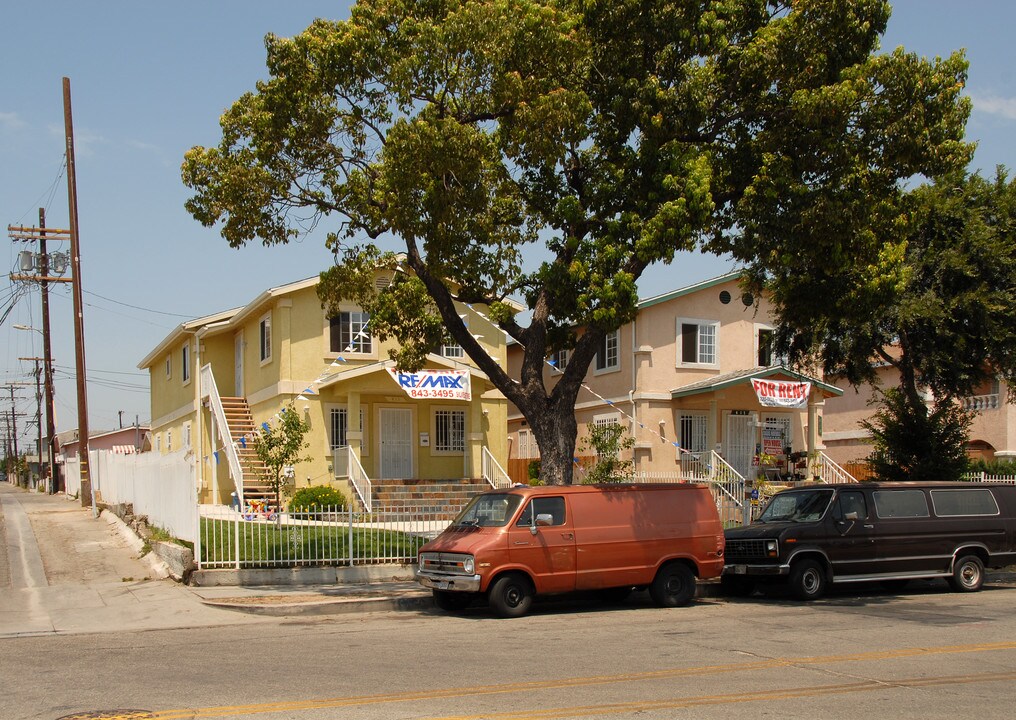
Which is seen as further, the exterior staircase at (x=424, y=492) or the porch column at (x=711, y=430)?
the porch column at (x=711, y=430)

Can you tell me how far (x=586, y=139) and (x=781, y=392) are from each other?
541 inches

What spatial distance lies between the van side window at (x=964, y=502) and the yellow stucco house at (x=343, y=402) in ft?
41.4

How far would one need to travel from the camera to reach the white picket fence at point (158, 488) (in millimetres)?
17078

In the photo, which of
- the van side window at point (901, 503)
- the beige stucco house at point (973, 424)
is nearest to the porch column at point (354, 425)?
the van side window at point (901, 503)

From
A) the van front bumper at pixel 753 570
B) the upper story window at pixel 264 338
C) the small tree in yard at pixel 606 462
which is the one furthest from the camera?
the upper story window at pixel 264 338

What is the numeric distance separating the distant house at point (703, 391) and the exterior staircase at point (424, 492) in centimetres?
382

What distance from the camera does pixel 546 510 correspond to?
46.0 feet

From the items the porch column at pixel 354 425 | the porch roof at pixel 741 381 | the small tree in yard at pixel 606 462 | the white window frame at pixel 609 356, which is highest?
the white window frame at pixel 609 356

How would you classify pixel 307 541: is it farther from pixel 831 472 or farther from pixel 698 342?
pixel 831 472

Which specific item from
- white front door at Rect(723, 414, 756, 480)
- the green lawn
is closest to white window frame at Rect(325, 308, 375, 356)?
the green lawn

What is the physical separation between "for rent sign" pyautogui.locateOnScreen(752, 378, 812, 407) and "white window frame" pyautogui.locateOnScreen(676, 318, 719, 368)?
214 cm

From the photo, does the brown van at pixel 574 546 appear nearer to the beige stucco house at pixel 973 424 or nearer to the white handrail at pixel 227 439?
the white handrail at pixel 227 439

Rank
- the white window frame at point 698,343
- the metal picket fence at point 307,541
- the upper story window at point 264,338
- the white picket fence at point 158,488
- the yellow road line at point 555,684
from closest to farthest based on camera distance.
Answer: the yellow road line at point 555,684, the metal picket fence at point 307,541, the white picket fence at point 158,488, the upper story window at point 264,338, the white window frame at point 698,343

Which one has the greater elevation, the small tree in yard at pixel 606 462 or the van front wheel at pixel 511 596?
the small tree in yard at pixel 606 462
